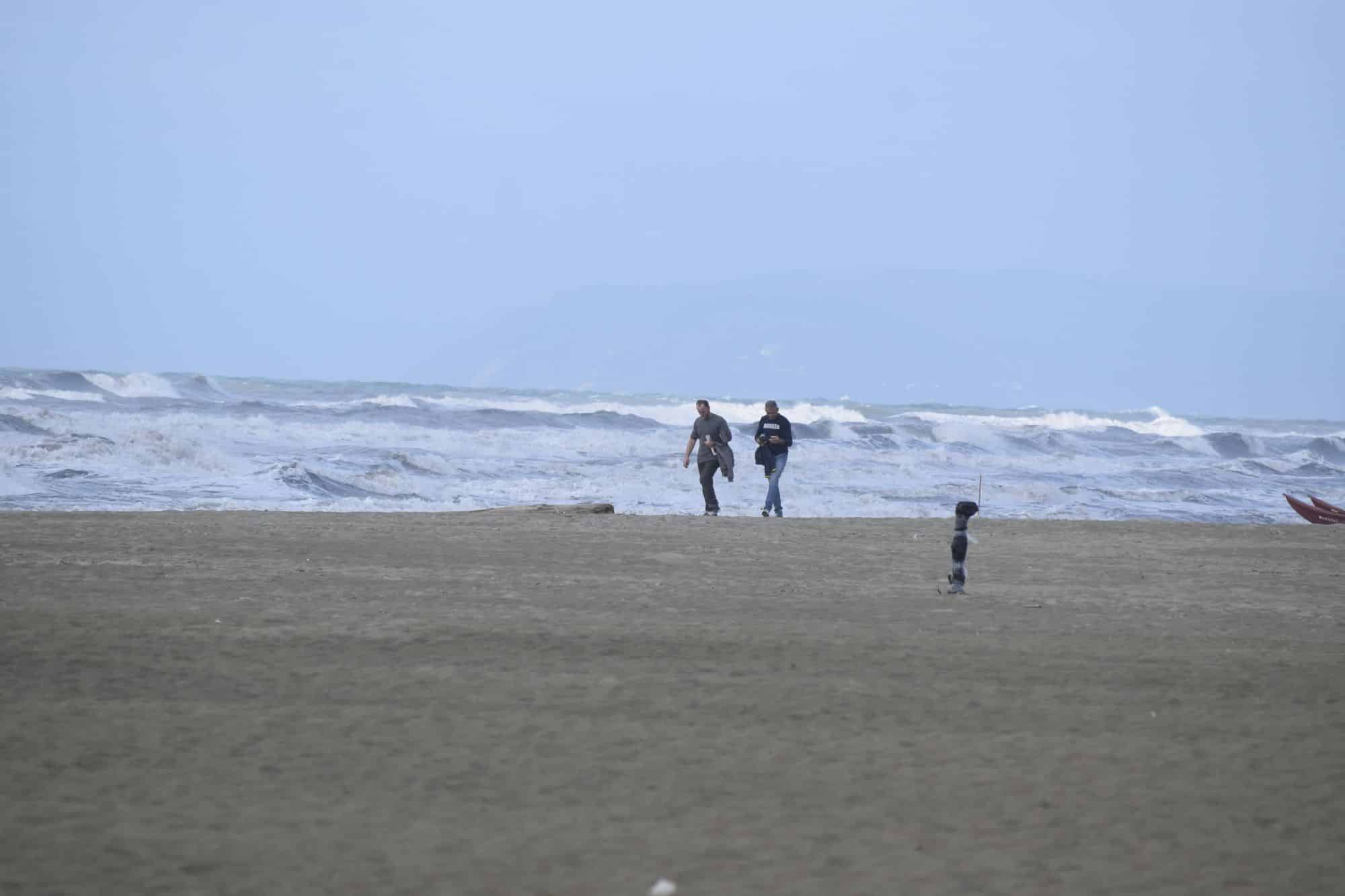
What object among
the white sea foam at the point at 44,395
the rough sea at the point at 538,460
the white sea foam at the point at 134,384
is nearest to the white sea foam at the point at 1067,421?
the rough sea at the point at 538,460

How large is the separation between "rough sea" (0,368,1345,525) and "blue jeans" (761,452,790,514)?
171 centimetres

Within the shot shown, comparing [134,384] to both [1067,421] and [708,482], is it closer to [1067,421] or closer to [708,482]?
[708,482]

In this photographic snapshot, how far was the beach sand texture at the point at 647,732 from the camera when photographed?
3883 millimetres

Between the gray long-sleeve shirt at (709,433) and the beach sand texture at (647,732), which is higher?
the gray long-sleeve shirt at (709,433)

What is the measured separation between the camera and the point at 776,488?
1748 centimetres

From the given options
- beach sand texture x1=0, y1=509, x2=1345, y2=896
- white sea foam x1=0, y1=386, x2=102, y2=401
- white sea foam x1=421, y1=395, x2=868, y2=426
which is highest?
white sea foam x1=421, y1=395, x2=868, y2=426

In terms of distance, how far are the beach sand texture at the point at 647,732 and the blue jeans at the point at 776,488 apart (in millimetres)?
7052

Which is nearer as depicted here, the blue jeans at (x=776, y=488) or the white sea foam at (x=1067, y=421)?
the blue jeans at (x=776, y=488)

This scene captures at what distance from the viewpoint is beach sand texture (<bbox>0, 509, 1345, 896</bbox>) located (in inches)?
153

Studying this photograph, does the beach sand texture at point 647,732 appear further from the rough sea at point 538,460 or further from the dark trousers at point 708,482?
the rough sea at point 538,460

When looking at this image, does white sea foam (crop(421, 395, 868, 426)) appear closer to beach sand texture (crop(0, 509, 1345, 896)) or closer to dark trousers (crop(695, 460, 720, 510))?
dark trousers (crop(695, 460, 720, 510))

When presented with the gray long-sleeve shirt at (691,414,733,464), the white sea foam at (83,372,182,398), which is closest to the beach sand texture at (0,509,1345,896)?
the gray long-sleeve shirt at (691,414,733,464)

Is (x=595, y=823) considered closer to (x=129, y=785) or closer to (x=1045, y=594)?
(x=129, y=785)

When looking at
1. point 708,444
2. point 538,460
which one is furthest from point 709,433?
point 538,460
